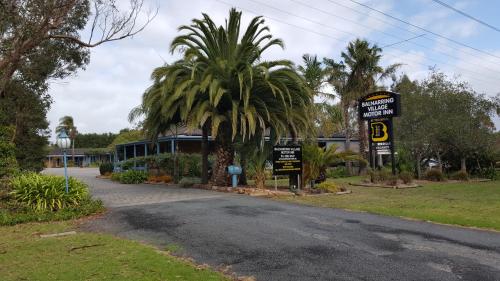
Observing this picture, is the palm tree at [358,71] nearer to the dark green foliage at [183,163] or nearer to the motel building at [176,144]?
the motel building at [176,144]

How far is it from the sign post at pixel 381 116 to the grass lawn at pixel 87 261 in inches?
631

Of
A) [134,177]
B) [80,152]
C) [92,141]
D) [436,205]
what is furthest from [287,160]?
[92,141]

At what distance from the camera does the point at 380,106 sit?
72.3 feet

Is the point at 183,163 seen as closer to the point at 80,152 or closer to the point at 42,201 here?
the point at 42,201

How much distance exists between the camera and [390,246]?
7711mm

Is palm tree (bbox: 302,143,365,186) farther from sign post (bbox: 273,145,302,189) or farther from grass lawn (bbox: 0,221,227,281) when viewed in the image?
grass lawn (bbox: 0,221,227,281)

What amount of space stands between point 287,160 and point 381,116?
7333 mm

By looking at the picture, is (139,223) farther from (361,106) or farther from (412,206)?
(361,106)

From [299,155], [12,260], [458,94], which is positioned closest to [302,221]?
[12,260]

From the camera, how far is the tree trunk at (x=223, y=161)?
60.5 feet

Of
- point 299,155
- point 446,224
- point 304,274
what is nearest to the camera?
point 304,274

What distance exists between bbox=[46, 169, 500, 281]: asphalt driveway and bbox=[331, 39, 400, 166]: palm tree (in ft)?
62.7

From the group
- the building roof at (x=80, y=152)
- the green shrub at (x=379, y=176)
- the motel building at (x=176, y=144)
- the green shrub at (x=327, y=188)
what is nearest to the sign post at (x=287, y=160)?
the green shrub at (x=327, y=188)

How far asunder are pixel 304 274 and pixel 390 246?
2258 mm
